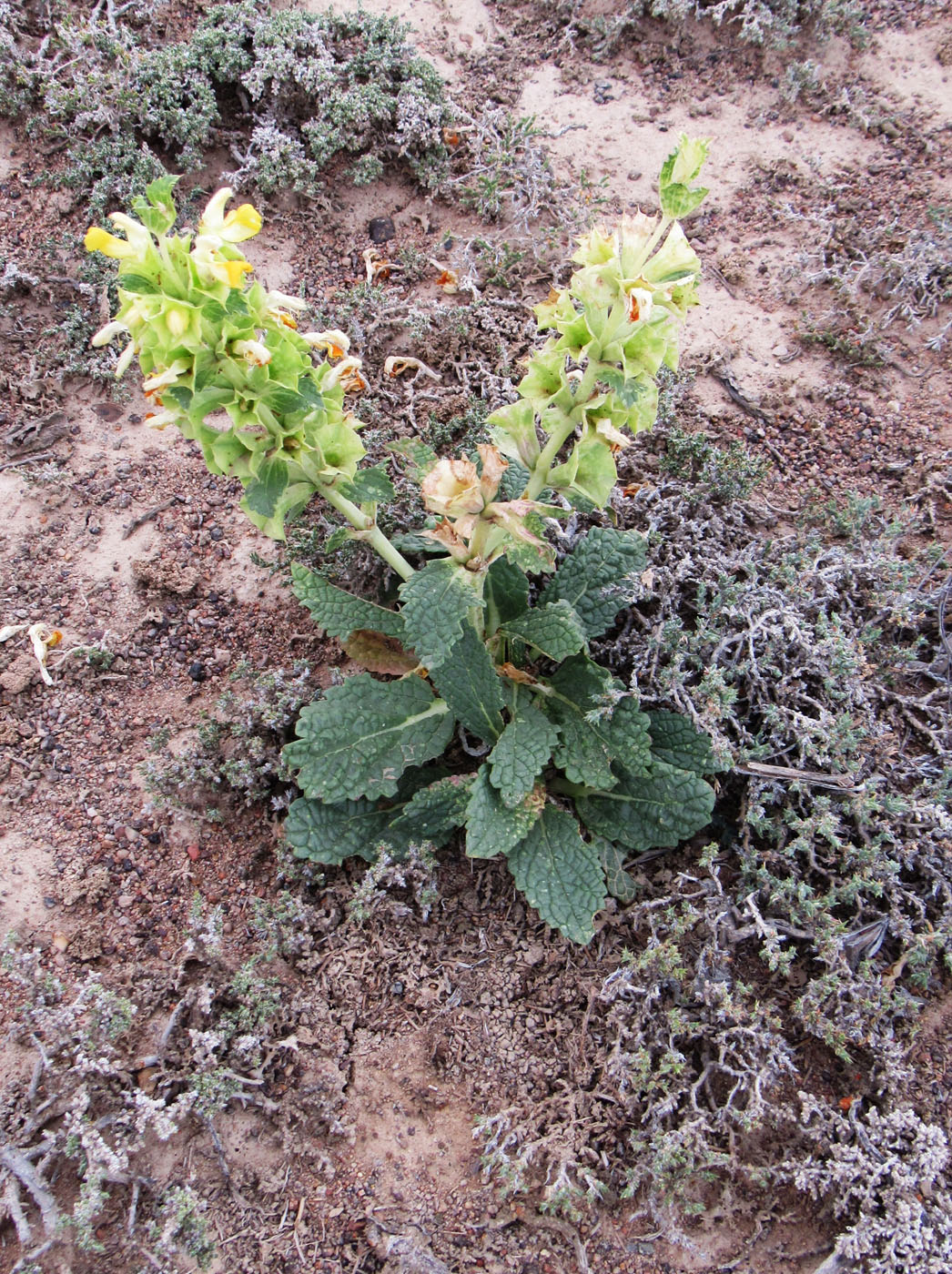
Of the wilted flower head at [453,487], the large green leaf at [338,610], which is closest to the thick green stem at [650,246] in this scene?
the wilted flower head at [453,487]

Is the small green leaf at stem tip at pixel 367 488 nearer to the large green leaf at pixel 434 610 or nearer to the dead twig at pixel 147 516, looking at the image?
the large green leaf at pixel 434 610

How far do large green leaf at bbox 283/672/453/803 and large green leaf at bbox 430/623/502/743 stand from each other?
0.12 m

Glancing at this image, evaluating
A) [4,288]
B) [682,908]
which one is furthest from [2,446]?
[682,908]

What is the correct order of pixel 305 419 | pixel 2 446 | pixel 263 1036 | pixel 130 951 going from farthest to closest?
pixel 2 446 → pixel 130 951 → pixel 263 1036 → pixel 305 419

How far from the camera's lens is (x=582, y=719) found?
278cm

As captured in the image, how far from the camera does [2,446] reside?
3.58m

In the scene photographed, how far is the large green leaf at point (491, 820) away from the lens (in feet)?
8.01

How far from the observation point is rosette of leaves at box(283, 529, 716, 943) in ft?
8.40

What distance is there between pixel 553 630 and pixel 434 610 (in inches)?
18.3

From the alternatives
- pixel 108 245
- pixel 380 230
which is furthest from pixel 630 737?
pixel 380 230

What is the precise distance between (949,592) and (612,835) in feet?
5.05

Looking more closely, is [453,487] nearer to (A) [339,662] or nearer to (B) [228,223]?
(B) [228,223]

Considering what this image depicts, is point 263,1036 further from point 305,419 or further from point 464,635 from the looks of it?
point 305,419

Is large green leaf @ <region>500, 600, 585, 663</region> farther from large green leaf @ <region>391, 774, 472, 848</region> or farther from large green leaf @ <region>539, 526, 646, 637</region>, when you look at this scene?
large green leaf @ <region>391, 774, 472, 848</region>
